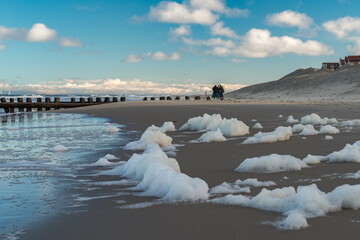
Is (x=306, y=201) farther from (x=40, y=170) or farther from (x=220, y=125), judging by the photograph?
(x=220, y=125)

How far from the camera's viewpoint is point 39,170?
5602mm

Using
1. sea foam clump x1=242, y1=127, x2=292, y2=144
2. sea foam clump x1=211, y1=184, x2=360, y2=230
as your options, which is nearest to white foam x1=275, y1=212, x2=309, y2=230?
sea foam clump x1=211, y1=184, x2=360, y2=230

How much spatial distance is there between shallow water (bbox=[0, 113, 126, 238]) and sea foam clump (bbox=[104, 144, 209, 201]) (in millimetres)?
767

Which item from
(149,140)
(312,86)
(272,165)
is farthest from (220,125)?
(312,86)

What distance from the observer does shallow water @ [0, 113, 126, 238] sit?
3.59 m

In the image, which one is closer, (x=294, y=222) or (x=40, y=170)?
(x=294, y=222)

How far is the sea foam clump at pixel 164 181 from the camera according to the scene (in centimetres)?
377

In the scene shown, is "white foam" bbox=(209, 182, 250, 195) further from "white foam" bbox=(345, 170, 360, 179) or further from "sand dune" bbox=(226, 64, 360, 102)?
"sand dune" bbox=(226, 64, 360, 102)

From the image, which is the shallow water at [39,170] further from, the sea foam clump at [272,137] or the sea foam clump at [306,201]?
the sea foam clump at [272,137]

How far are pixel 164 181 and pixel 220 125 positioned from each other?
5.58 meters

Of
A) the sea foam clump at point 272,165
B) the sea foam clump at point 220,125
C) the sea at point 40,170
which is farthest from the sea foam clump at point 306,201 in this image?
the sea foam clump at point 220,125

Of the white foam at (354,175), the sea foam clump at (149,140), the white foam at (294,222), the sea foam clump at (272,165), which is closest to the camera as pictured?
the white foam at (294,222)

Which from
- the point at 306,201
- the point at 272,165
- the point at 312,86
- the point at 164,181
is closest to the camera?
the point at 306,201

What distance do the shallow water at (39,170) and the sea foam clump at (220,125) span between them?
1.96m
